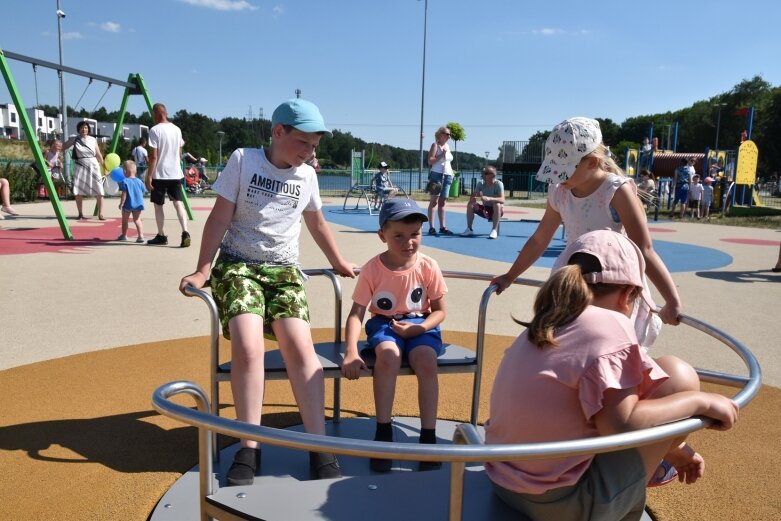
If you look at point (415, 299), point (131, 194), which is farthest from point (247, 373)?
point (131, 194)

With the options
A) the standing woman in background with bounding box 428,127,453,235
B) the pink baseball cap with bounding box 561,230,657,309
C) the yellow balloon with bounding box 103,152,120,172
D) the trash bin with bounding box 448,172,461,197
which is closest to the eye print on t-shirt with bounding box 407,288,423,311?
the pink baseball cap with bounding box 561,230,657,309

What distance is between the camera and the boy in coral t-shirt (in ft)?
9.15

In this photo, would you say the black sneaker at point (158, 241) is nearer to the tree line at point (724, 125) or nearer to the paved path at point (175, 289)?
the paved path at point (175, 289)

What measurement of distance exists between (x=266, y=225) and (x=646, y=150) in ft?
74.3

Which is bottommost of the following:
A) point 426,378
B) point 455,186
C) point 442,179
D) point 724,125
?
point 426,378

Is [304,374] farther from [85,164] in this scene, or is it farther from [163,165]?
[85,164]

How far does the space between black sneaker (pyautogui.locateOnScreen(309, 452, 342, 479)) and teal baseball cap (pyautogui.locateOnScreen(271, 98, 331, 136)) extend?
1429 millimetres

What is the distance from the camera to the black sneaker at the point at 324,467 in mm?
2576

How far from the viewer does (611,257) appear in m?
Answer: 1.87

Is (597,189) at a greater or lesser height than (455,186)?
greater

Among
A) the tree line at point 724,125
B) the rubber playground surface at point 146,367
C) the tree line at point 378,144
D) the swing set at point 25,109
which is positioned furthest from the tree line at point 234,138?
the rubber playground surface at point 146,367

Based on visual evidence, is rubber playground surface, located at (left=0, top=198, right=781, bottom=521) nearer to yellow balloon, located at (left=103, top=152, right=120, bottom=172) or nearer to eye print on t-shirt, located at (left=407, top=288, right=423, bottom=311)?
eye print on t-shirt, located at (left=407, top=288, right=423, bottom=311)

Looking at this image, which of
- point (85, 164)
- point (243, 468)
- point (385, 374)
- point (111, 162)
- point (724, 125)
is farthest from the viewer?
point (724, 125)

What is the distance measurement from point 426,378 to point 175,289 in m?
4.60
